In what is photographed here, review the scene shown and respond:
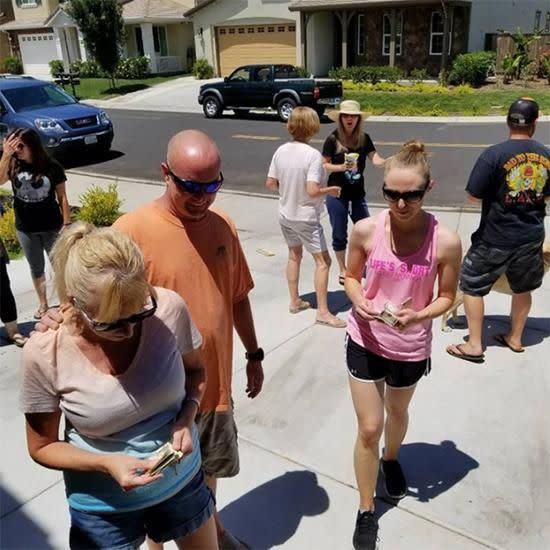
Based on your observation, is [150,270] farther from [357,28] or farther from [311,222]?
[357,28]

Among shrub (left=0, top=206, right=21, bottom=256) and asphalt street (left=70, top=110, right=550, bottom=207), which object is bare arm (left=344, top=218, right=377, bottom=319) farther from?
asphalt street (left=70, top=110, right=550, bottom=207)

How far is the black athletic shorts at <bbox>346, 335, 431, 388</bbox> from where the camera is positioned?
2881 mm

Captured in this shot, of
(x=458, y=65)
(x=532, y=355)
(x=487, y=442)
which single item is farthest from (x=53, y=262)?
(x=458, y=65)

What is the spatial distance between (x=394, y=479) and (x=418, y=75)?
2529cm

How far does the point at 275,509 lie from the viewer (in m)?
3.22

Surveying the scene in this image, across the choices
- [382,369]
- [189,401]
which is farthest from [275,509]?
[189,401]

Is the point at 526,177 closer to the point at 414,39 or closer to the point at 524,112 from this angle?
the point at 524,112

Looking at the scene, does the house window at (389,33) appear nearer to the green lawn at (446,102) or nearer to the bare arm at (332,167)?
the green lawn at (446,102)

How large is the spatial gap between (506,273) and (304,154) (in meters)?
1.87

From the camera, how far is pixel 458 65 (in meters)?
23.7

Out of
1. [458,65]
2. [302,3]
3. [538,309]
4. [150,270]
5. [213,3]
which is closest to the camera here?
[150,270]

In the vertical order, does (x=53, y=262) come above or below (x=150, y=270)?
A: above

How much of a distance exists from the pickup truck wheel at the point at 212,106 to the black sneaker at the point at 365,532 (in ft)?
61.6

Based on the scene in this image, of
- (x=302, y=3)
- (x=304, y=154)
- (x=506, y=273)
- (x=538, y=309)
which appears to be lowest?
(x=538, y=309)
